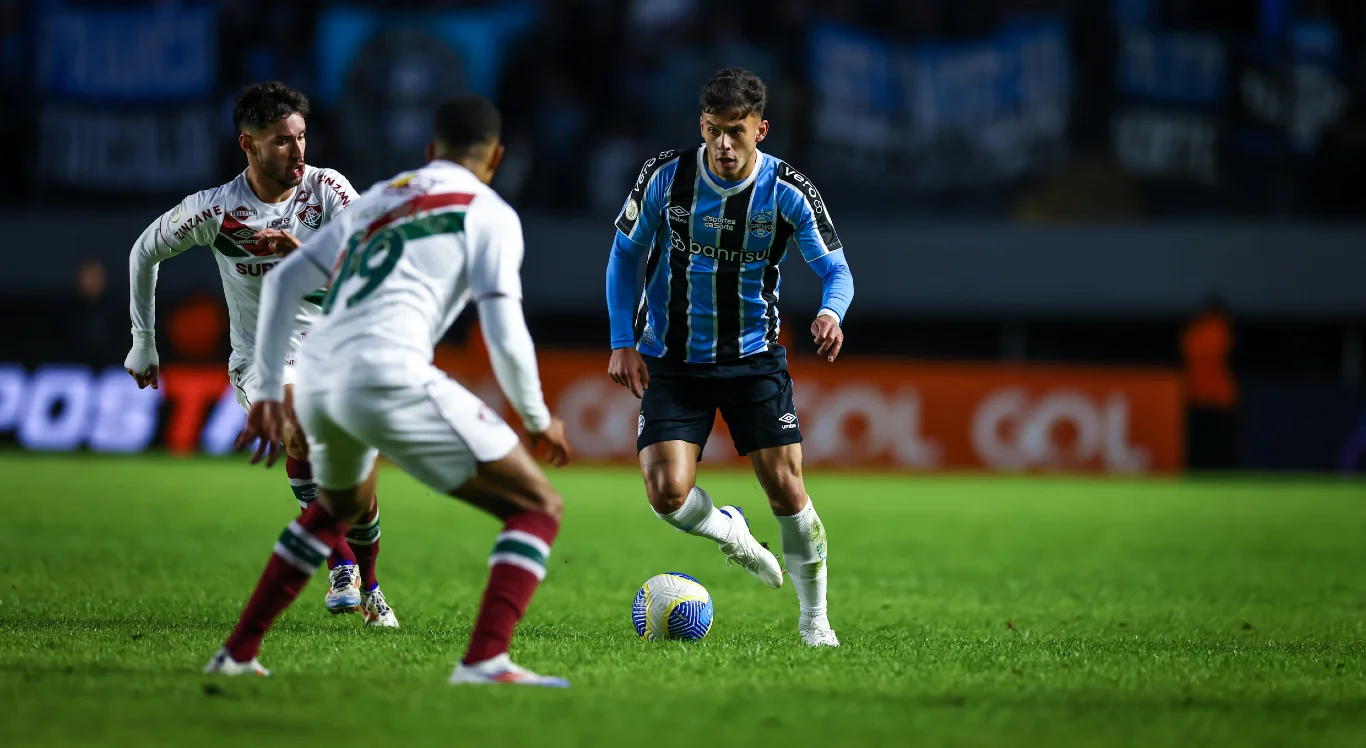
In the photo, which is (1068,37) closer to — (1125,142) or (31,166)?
(1125,142)

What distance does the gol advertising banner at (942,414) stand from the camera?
19031mm

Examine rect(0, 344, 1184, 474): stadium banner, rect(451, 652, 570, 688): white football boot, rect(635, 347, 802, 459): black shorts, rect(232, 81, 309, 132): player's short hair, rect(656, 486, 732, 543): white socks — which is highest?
rect(232, 81, 309, 132): player's short hair

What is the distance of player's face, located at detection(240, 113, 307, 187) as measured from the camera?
688 centimetres

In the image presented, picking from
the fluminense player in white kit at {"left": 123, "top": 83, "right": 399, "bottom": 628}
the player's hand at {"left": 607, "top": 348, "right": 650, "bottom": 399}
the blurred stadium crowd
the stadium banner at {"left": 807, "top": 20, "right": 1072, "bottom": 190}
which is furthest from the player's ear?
the stadium banner at {"left": 807, "top": 20, "right": 1072, "bottom": 190}

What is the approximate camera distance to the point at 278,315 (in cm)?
514

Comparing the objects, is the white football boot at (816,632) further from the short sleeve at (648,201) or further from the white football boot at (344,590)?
the white football boot at (344,590)

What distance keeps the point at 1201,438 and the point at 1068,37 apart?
18.9 ft

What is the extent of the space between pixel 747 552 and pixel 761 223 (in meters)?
1.52

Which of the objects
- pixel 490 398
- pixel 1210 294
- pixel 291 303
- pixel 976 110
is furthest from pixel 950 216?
pixel 291 303

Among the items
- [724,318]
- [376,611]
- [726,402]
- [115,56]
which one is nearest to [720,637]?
[726,402]

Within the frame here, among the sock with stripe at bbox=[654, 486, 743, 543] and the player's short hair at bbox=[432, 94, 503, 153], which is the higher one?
the player's short hair at bbox=[432, 94, 503, 153]

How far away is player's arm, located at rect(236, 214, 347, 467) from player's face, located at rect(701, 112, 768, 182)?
2063mm

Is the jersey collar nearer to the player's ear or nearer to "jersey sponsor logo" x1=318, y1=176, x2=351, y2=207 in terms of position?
"jersey sponsor logo" x1=318, y1=176, x2=351, y2=207

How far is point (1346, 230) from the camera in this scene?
2205 cm
